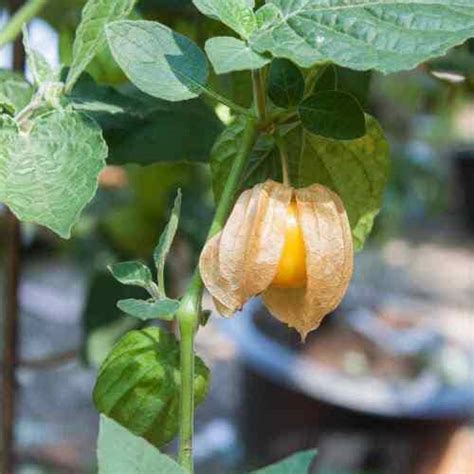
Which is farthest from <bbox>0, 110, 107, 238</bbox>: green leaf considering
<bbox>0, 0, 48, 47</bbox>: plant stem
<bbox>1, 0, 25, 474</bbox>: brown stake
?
<bbox>1, 0, 25, 474</bbox>: brown stake

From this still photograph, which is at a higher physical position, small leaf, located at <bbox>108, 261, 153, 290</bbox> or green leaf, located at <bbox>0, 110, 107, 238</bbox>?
green leaf, located at <bbox>0, 110, 107, 238</bbox>

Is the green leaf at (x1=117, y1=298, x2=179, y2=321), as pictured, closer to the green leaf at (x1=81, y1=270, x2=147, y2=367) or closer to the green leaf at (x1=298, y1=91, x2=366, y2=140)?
the green leaf at (x1=298, y1=91, x2=366, y2=140)

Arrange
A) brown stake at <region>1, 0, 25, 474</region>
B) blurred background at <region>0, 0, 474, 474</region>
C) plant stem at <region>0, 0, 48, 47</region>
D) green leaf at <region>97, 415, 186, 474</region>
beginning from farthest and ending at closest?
1. brown stake at <region>1, 0, 25, 474</region>
2. blurred background at <region>0, 0, 474, 474</region>
3. plant stem at <region>0, 0, 48, 47</region>
4. green leaf at <region>97, 415, 186, 474</region>

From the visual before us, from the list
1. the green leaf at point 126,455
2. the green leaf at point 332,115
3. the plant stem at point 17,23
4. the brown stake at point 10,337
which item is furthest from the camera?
the brown stake at point 10,337

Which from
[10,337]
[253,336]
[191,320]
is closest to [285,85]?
[191,320]

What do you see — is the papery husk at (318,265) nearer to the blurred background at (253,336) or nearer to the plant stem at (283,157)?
the plant stem at (283,157)

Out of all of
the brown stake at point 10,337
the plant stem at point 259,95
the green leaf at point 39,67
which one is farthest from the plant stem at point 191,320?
the brown stake at point 10,337

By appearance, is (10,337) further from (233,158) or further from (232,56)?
(232,56)
